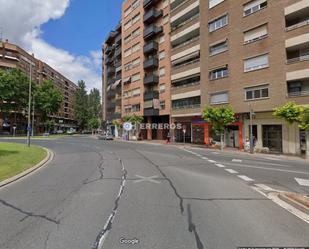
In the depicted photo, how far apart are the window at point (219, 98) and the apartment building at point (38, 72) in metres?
23.8

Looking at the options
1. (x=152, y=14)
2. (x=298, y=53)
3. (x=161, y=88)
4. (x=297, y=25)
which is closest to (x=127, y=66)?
(x=152, y=14)

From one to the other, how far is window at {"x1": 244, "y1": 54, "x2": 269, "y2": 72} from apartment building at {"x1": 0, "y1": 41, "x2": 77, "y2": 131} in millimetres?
26606

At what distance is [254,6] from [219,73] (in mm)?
7858

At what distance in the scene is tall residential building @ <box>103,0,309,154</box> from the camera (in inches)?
920

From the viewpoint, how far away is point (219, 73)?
101 feet

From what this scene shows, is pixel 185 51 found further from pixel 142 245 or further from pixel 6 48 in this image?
pixel 6 48

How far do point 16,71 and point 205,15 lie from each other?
2016 inches

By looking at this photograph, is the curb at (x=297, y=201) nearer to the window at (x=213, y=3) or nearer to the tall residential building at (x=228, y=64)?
the tall residential building at (x=228, y=64)

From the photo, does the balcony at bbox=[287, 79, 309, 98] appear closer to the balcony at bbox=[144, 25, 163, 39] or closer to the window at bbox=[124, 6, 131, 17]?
the balcony at bbox=[144, 25, 163, 39]

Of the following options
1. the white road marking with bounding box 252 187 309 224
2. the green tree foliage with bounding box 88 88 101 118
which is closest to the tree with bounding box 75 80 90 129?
the green tree foliage with bounding box 88 88 101 118

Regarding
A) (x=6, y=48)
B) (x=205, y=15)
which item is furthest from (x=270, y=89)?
(x=6, y=48)

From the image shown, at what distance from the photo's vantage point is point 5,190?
28.5ft

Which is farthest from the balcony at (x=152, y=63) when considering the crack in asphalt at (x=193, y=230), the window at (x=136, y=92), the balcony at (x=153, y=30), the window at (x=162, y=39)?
the crack in asphalt at (x=193, y=230)

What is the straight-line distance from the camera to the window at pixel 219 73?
29.9 m
